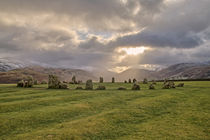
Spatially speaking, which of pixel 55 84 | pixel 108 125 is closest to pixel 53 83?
pixel 55 84

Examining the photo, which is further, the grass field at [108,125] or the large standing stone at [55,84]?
the large standing stone at [55,84]

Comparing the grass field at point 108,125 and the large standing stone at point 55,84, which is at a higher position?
the large standing stone at point 55,84

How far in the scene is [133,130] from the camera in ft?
39.7

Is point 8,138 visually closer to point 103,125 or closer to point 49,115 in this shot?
point 49,115

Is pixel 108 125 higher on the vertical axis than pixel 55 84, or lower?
lower

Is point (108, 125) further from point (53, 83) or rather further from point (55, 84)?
point (53, 83)

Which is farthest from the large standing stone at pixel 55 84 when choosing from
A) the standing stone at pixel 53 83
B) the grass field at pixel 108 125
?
the grass field at pixel 108 125

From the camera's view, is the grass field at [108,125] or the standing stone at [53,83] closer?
the grass field at [108,125]

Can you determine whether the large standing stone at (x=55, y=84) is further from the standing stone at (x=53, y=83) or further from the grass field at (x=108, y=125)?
the grass field at (x=108, y=125)

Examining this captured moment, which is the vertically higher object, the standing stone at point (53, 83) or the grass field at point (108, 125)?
the standing stone at point (53, 83)

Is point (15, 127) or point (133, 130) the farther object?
point (15, 127)

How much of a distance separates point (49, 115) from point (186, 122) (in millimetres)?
13205

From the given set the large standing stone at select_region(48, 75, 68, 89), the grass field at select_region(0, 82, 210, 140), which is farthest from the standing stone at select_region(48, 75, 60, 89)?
the grass field at select_region(0, 82, 210, 140)

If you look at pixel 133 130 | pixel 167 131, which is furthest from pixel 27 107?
A: pixel 167 131
